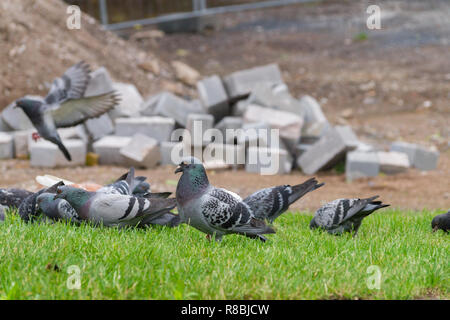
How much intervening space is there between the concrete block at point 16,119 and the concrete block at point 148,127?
Answer: 1542mm

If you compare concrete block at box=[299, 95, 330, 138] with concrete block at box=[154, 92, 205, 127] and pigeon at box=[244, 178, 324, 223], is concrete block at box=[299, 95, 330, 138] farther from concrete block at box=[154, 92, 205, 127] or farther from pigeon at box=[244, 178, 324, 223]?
pigeon at box=[244, 178, 324, 223]

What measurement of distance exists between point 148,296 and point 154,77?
10488mm

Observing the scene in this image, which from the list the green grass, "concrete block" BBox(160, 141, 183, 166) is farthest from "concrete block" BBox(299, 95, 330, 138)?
the green grass

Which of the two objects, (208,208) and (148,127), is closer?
(208,208)

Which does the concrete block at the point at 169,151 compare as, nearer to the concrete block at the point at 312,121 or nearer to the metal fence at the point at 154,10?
the concrete block at the point at 312,121

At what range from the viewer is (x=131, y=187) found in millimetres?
5781

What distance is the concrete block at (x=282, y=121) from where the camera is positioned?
9906mm

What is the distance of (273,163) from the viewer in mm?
9500

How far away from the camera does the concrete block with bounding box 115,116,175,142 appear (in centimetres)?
1008

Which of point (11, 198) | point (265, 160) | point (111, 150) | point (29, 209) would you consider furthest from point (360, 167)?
point (29, 209)

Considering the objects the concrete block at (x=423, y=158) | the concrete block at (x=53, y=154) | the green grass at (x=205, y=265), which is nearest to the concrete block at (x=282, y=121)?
the concrete block at (x=423, y=158)

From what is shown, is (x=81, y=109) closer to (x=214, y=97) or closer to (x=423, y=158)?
(x=214, y=97)

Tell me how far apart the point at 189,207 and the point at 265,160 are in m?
5.03

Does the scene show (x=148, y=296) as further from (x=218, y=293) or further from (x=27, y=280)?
(x=27, y=280)
